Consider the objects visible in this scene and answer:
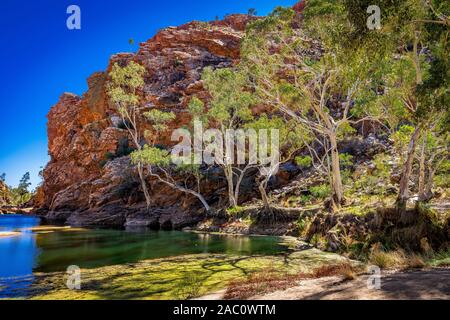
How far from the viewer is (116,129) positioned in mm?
54594

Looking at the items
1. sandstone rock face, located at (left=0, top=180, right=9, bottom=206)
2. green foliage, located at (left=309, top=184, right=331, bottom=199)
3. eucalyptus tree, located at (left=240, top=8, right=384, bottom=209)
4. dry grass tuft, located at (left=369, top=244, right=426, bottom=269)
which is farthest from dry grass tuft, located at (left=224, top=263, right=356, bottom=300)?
sandstone rock face, located at (left=0, top=180, right=9, bottom=206)

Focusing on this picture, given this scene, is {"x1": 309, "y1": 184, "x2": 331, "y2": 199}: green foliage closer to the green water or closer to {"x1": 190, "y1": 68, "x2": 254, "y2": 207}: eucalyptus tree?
{"x1": 190, "y1": 68, "x2": 254, "y2": 207}: eucalyptus tree

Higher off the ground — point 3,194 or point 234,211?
point 234,211

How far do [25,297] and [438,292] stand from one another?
31.8 feet

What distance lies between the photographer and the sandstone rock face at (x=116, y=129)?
44.6 meters

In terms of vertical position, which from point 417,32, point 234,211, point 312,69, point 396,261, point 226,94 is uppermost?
point 226,94

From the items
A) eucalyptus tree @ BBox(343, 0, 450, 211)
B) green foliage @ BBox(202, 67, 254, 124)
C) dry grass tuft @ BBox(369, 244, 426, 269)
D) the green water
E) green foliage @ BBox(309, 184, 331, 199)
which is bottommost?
the green water

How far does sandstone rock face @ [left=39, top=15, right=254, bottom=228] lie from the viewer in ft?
146

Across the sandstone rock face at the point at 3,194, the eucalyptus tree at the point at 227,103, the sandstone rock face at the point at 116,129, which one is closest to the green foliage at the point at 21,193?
the sandstone rock face at the point at 3,194

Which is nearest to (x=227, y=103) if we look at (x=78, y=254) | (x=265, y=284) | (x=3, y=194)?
(x=78, y=254)

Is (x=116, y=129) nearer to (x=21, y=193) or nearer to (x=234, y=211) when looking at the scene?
(x=234, y=211)
